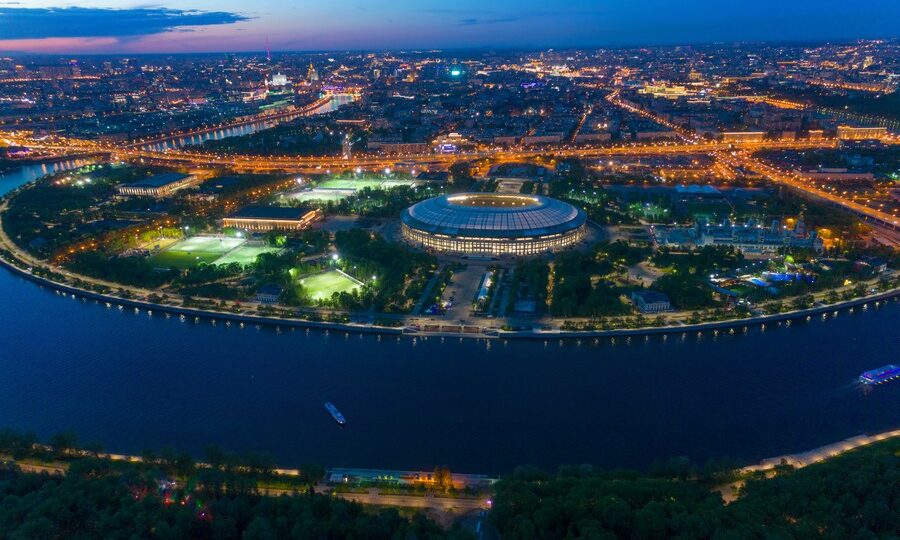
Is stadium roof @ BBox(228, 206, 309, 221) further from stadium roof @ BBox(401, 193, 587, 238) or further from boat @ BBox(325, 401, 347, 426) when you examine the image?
boat @ BBox(325, 401, 347, 426)

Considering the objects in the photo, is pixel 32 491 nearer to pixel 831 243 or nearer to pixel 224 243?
pixel 224 243

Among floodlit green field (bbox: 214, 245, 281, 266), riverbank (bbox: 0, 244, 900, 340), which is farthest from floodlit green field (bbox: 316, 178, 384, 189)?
riverbank (bbox: 0, 244, 900, 340)

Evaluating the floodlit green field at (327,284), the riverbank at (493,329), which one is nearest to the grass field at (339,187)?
the floodlit green field at (327,284)

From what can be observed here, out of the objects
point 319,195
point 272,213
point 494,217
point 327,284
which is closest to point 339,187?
point 319,195

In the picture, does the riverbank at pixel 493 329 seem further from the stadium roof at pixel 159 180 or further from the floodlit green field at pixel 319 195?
the stadium roof at pixel 159 180

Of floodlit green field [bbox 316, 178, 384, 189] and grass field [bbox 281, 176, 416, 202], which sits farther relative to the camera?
floodlit green field [bbox 316, 178, 384, 189]

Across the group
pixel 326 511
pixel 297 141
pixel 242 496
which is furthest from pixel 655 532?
pixel 297 141

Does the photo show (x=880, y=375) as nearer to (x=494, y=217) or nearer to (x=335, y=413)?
(x=335, y=413)
